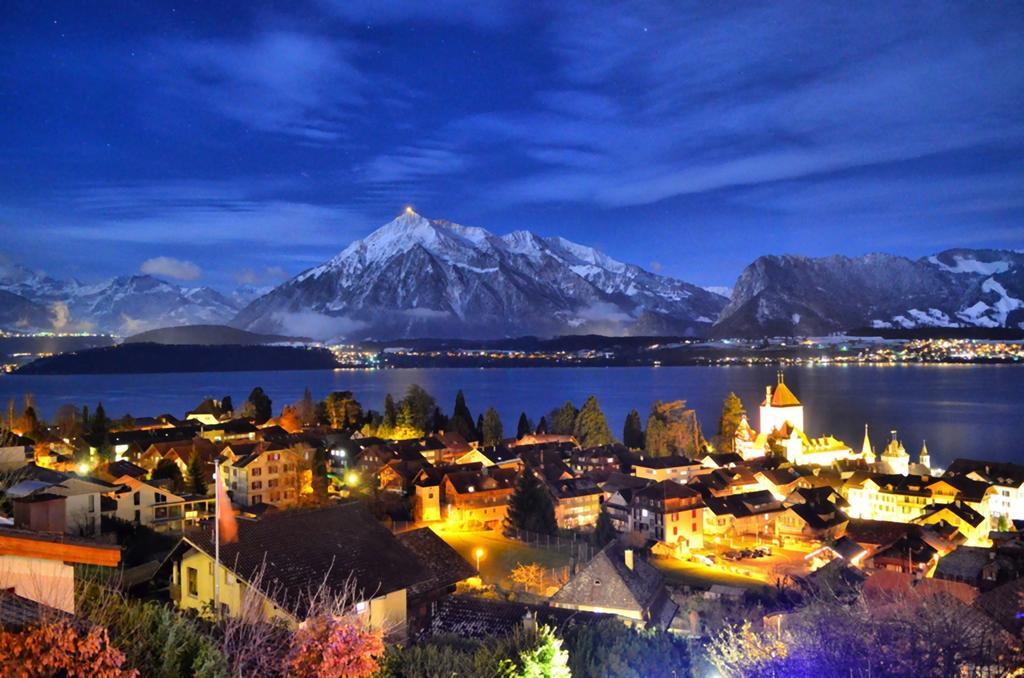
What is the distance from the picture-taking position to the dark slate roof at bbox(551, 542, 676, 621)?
1709cm

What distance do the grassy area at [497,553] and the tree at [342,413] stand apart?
30.5 meters

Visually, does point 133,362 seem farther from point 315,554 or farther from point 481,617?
point 315,554

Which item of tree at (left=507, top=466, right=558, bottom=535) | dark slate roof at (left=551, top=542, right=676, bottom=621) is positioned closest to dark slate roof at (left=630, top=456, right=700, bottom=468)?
tree at (left=507, top=466, right=558, bottom=535)

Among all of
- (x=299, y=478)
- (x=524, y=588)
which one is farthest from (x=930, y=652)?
(x=299, y=478)

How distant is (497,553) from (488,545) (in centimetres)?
156

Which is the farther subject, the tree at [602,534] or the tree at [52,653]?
the tree at [602,534]

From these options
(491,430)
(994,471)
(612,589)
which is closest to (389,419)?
(491,430)

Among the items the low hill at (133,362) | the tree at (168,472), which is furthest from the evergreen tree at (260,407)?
the low hill at (133,362)

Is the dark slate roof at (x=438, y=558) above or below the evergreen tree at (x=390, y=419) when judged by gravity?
above

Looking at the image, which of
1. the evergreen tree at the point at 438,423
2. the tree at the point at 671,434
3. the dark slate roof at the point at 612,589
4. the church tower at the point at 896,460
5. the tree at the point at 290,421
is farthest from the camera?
the evergreen tree at the point at 438,423

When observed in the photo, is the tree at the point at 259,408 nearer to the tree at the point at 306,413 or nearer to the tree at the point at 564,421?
the tree at the point at 306,413

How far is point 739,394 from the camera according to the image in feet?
382

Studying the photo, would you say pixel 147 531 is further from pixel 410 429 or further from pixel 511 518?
pixel 410 429

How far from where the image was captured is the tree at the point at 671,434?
5472 cm
